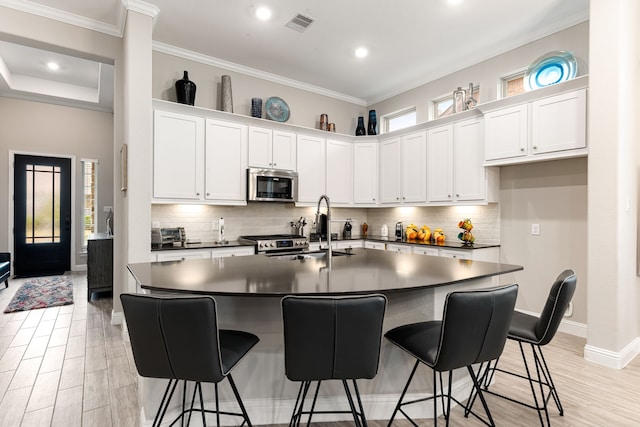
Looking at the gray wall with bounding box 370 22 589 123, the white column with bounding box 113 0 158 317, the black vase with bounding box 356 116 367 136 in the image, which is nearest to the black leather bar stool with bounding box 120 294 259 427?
the white column with bounding box 113 0 158 317

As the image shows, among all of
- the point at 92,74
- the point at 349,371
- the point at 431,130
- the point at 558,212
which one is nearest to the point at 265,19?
the point at 431,130

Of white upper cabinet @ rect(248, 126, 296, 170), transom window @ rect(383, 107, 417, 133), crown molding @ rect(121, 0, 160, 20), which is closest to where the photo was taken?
crown molding @ rect(121, 0, 160, 20)

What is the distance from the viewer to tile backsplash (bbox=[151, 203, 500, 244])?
4215 millimetres

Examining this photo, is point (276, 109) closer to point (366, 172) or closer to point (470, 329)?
point (366, 172)

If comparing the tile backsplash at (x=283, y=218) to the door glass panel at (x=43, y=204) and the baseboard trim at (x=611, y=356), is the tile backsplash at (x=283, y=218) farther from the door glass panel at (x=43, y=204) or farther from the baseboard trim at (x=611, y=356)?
the door glass panel at (x=43, y=204)

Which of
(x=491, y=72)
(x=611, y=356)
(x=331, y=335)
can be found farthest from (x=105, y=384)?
Result: (x=491, y=72)

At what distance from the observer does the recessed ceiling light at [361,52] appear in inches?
161

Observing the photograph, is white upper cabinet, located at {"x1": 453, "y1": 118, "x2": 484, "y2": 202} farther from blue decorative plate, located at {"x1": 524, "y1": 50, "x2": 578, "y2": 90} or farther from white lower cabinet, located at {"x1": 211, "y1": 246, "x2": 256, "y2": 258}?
white lower cabinet, located at {"x1": 211, "y1": 246, "x2": 256, "y2": 258}

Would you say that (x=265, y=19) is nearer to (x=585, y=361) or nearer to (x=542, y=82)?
(x=542, y=82)

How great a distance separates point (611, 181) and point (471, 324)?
89.3 inches

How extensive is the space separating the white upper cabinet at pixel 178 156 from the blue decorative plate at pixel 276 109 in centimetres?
106

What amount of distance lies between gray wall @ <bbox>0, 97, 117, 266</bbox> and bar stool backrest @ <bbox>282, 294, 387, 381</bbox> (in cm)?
717

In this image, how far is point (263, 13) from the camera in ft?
11.0

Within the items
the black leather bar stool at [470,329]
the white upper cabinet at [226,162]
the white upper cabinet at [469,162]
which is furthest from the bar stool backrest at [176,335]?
the white upper cabinet at [469,162]
